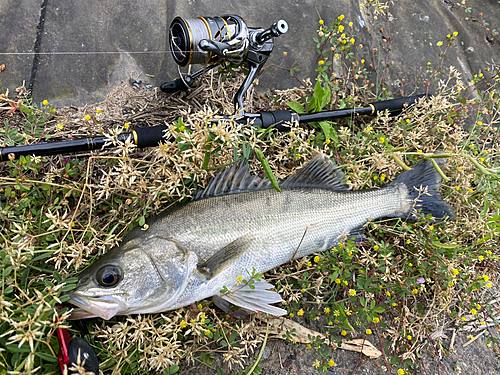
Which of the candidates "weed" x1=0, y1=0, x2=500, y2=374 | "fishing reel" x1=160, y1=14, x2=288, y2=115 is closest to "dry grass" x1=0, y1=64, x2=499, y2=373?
"weed" x1=0, y1=0, x2=500, y2=374

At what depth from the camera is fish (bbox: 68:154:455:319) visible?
204 centimetres

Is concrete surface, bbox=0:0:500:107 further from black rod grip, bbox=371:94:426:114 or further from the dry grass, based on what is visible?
black rod grip, bbox=371:94:426:114

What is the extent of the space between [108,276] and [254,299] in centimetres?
87

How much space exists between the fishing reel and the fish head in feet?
3.49

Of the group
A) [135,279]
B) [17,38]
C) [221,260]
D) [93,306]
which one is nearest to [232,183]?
[221,260]

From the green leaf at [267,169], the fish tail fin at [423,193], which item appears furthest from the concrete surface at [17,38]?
the fish tail fin at [423,193]

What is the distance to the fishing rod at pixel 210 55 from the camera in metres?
2.26

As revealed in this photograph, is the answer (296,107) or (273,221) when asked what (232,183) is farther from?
(296,107)

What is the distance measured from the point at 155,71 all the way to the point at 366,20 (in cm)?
232

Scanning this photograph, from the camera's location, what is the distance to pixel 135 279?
204 centimetres

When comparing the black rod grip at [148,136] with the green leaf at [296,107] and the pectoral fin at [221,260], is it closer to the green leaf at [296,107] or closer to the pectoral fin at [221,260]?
the pectoral fin at [221,260]

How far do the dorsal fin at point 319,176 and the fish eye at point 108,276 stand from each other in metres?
1.21

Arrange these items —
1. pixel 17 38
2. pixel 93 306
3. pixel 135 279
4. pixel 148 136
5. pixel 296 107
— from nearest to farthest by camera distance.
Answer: pixel 93 306
pixel 135 279
pixel 148 136
pixel 17 38
pixel 296 107

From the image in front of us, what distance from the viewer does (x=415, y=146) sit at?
121 inches
